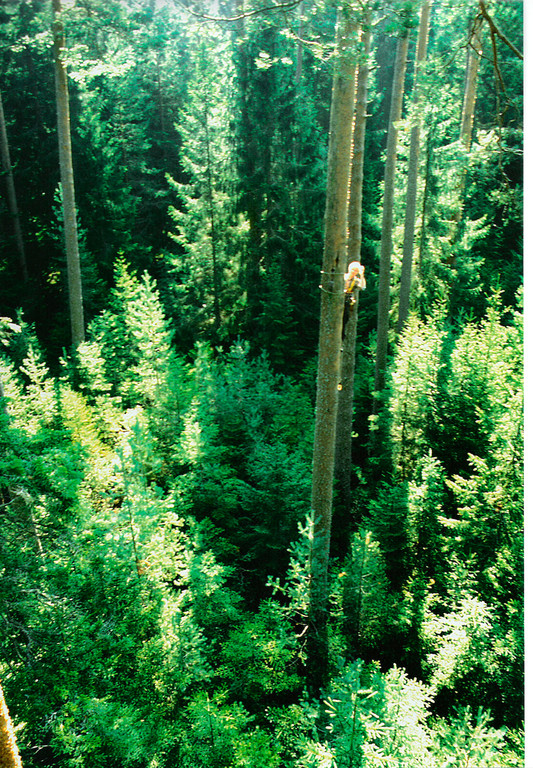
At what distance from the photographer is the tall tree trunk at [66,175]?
8.48 metres

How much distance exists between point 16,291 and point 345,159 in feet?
41.3

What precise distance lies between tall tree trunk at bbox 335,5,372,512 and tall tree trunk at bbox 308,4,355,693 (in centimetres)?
158

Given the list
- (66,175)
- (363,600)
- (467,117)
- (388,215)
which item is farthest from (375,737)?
(467,117)

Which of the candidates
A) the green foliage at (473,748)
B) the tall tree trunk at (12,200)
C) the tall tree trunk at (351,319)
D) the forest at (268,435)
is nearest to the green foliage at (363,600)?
the forest at (268,435)

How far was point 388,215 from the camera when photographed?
985cm

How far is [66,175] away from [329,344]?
23.2 ft

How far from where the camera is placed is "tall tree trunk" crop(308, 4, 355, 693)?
4.61 meters

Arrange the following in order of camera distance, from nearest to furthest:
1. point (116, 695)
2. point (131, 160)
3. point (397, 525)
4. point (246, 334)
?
1. point (116, 695)
2. point (397, 525)
3. point (246, 334)
4. point (131, 160)

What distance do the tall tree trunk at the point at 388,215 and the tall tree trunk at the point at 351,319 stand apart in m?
1.77

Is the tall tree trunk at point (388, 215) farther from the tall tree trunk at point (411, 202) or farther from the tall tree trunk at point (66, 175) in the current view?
the tall tree trunk at point (66, 175)

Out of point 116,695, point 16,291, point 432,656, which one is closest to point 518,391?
point 432,656
